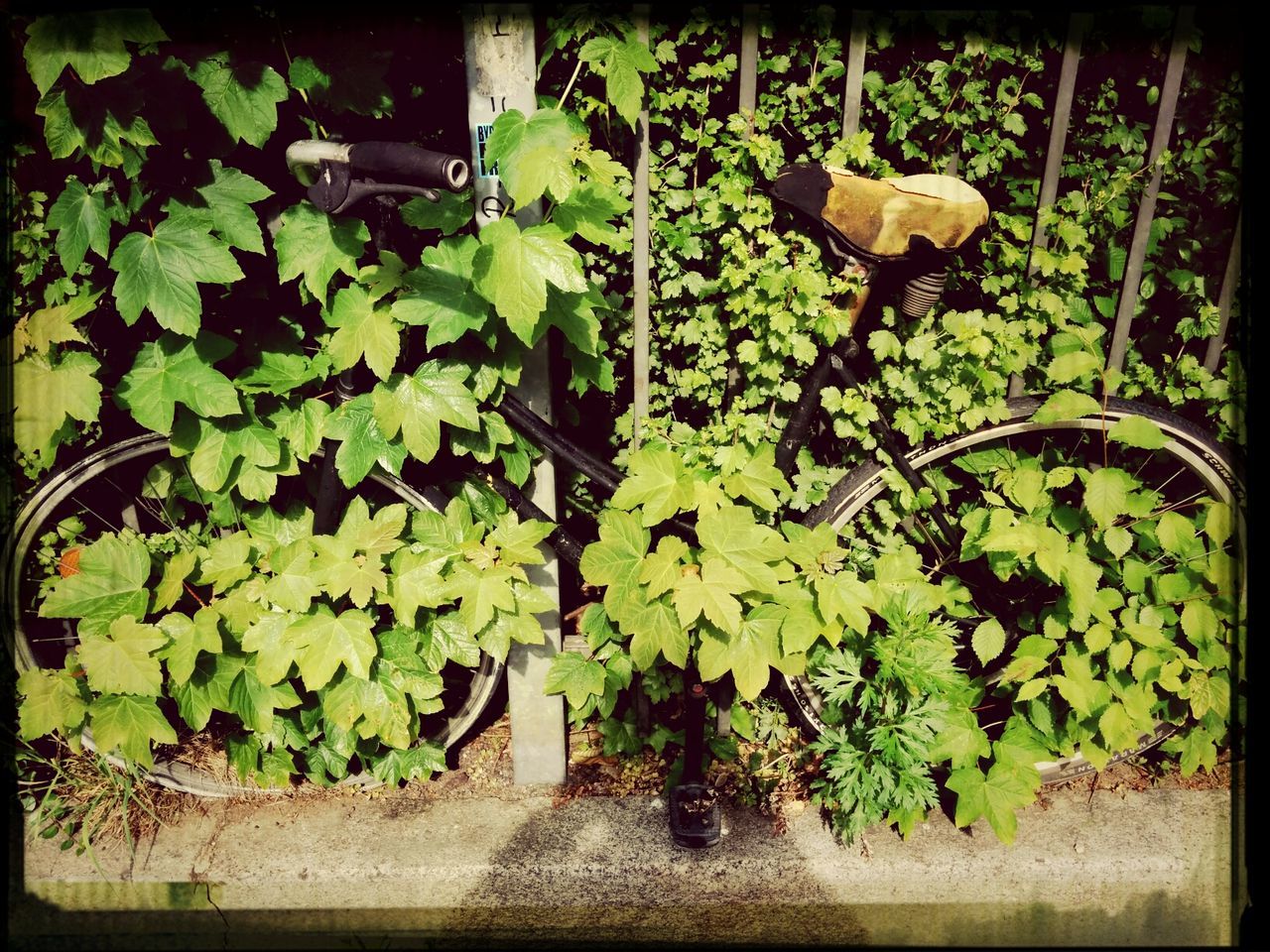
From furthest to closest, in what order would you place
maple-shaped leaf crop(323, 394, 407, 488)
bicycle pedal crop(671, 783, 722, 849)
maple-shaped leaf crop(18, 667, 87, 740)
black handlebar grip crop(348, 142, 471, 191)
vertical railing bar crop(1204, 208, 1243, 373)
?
bicycle pedal crop(671, 783, 722, 849) < maple-shaped leaf crop(18, 667, 87, 740) < vertical railing bar crop(1204, 208, 1243, 373) < maple-shaped leaf crop(323, 394, 407, 488) < black handlebar grip crop(348, 142, 471, 191)

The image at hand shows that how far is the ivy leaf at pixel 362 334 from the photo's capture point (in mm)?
2193

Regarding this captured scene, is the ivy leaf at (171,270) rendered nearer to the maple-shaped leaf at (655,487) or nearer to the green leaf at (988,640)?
the maple-shaped leaf at (655,487)

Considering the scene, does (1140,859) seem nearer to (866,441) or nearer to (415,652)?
(866,441)

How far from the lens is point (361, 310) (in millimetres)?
2232

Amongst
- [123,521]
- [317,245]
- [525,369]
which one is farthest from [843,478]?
[123,521]

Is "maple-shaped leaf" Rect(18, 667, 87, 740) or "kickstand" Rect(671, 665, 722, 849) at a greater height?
"maple-shaped leaf" Rect(18, 667, 87, 740)

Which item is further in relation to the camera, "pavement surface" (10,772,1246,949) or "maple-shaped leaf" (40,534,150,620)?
"pavement surface" (10,772,1246,949)

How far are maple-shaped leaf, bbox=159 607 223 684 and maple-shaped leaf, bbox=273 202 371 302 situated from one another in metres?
1.03

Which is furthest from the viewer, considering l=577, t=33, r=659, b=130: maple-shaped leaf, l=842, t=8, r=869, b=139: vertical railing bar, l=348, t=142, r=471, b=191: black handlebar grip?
l=842, t=8, r=869, b=139: vertical railing bar

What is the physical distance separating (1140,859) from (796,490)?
1.56 metres

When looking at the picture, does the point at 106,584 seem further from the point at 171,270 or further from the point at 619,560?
the point at 619,560

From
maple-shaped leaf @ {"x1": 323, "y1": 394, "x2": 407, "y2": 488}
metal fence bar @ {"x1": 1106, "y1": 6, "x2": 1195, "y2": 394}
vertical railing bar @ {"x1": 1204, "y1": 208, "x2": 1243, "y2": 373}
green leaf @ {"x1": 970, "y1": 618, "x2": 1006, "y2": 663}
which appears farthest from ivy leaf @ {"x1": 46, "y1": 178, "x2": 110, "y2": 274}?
vertical railing bar @ {"x1": 1204, "y1": 208, "x2": 1243, "y2": 373}

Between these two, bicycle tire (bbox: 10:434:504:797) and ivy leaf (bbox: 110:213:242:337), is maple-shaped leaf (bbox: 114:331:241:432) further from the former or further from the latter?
bicycle tire (bbox: 10:434:504:797)

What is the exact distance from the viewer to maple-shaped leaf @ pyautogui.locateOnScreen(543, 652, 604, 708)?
2.61m
